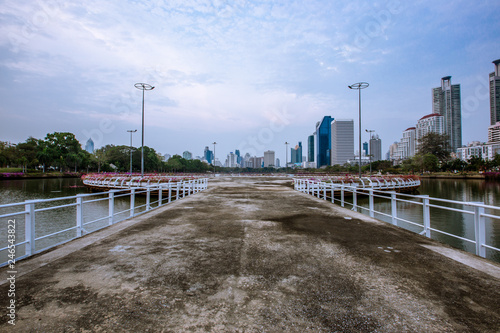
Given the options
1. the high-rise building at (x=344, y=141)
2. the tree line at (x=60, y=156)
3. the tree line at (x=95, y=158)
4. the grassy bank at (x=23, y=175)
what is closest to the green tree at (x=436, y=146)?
the tree line at (x=95, y=158)

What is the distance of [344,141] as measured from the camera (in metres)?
172

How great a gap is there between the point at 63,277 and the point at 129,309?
172cm

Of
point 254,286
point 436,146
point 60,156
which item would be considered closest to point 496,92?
point 436,146

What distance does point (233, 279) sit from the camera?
3.46 metres

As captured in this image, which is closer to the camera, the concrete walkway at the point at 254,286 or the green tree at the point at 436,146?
the concrete walkway at the point at 254,286

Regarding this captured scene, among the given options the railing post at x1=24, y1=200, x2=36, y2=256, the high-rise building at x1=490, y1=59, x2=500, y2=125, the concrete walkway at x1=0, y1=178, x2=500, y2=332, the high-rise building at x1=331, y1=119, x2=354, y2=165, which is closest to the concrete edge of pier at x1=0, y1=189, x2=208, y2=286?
the concrete walkway at x1=0, y1=178, x2=500, y2=332

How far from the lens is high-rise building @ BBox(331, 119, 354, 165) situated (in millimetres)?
170500

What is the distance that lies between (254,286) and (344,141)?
183 metres

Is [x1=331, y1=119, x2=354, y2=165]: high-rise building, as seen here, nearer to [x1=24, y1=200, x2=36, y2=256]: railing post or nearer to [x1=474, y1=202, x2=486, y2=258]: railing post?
[x1=474, y1=202, x2=486, y2=258]: railing post

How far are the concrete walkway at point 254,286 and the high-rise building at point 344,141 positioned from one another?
176684mm

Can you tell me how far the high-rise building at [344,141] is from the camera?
170500 millimetres

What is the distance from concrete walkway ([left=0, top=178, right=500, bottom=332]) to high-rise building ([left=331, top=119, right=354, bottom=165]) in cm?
17668

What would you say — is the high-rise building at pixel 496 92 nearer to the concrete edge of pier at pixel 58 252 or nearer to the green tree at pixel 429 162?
the green tree at pixel 429 162

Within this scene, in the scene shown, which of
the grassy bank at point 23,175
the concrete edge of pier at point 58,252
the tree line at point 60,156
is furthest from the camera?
the tree line at point 60,156
